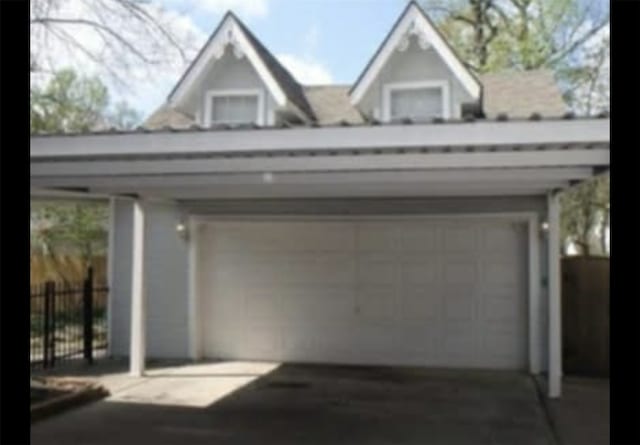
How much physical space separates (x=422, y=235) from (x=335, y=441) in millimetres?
5069

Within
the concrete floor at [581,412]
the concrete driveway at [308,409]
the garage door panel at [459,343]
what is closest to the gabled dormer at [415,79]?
the garage door panel at [459,343]

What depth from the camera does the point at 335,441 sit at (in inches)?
262

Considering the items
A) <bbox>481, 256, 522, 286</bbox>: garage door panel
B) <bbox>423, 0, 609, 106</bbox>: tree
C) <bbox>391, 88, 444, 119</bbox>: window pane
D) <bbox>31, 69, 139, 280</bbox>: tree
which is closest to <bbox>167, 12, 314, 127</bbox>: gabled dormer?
<bbox>391, 88, 444, 119</bbox>: window pane

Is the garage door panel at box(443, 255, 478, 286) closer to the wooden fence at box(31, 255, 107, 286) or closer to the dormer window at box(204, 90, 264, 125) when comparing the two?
the dormer window at box(204, 90, 264, 125)

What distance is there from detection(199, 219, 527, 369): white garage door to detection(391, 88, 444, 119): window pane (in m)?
1.86

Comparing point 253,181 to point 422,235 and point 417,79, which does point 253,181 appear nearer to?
point 422,235

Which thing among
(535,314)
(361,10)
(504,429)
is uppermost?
(361,10)

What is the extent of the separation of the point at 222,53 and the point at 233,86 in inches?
23.1

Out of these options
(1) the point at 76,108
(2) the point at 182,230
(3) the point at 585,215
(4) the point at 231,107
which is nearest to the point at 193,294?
(2) the point at 182,230

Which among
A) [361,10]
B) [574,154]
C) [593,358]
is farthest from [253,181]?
[361,10]

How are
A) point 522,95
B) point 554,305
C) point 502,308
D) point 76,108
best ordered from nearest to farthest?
point 554,305 < point 502,308 < point 522,95 < point 76,108

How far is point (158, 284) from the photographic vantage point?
1184 centimetres

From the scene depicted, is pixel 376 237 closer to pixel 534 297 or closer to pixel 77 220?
pixel 534 297
